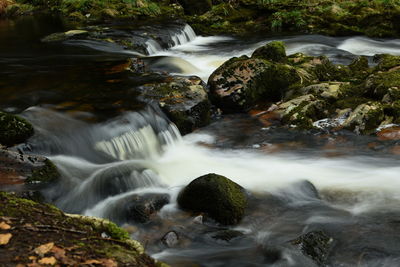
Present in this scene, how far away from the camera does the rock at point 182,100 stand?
29.4ft

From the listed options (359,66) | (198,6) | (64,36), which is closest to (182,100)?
(359,66)

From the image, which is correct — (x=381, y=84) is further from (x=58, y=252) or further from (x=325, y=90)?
(x=58, y=252)

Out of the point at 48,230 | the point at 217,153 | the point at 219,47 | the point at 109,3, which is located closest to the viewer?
the point at 48,230

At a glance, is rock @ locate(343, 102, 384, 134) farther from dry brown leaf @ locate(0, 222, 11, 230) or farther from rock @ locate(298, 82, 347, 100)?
dry brown leaf @ locate(0, 222, 11, 230)

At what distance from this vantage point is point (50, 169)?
19.9ft

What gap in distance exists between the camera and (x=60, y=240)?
3.26 meters

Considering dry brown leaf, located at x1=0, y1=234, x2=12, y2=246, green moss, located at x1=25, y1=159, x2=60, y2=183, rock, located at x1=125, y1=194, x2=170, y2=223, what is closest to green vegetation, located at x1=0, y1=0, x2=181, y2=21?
green moss, located at x1=25, y1=159, x2=60, y2=183

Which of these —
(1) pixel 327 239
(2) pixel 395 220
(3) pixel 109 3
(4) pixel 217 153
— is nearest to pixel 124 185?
(4) pixel 217 153

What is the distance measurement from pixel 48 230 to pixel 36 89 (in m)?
6.56

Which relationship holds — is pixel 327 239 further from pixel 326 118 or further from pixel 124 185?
pixel 326 118

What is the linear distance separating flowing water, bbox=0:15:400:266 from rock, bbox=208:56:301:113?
402 mm

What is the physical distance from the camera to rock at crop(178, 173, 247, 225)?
572 cm

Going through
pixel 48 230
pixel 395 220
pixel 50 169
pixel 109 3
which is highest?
pixel 109 3

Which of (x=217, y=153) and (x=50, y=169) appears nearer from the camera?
(x=50, y=169)
